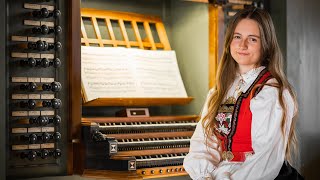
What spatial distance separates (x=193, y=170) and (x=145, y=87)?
181 centimetres

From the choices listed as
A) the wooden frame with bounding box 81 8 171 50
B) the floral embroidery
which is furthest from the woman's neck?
the wooden frame with bounding box 81 8 171 50

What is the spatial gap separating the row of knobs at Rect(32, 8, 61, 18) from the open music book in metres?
0.60

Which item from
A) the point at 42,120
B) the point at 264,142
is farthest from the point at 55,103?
the point at 264,142

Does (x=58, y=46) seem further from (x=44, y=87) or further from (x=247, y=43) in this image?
(x=247, y=43)

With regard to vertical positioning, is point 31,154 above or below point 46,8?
below

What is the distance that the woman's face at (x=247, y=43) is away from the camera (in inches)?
102

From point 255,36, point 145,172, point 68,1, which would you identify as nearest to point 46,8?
point 68,1

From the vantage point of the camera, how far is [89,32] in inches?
173

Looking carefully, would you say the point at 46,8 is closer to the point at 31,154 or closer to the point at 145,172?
the point at 31,154

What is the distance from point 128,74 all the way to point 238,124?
1917 mm

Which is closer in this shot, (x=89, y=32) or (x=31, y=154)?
(x=31, y=154)

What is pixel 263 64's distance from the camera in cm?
266

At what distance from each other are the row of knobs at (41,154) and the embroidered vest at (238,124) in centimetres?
139

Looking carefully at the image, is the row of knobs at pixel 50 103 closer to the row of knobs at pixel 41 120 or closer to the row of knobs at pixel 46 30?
the row of knobs at pixel 41 120
